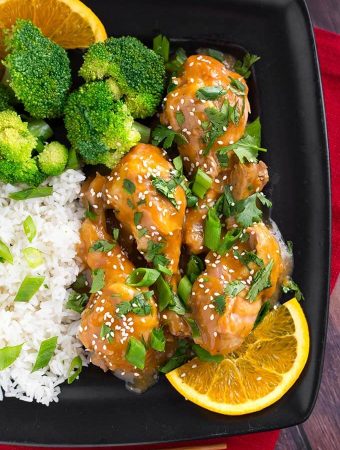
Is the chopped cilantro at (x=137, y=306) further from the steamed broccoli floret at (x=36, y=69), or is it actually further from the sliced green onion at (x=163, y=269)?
the steamed broccoli floret at (x=36, y=69)

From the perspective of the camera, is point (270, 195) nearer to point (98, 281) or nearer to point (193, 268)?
point (193, 268)

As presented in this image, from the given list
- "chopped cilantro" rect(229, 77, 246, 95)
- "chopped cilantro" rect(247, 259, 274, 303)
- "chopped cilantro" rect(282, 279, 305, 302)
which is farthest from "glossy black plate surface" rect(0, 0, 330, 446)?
Answer: "chopped cilantro" rect(247, 259, 274, 303)

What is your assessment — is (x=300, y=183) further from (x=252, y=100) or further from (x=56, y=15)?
(x=56, y=15)

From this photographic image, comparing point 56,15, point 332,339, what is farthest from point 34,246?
point 332,339

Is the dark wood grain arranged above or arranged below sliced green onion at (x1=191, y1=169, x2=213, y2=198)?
above

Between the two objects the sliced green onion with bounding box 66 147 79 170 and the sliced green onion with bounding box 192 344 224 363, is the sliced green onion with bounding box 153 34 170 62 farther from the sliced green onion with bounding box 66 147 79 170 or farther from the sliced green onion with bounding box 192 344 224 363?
the sliced green onion with bounding box 192 344 224 363
